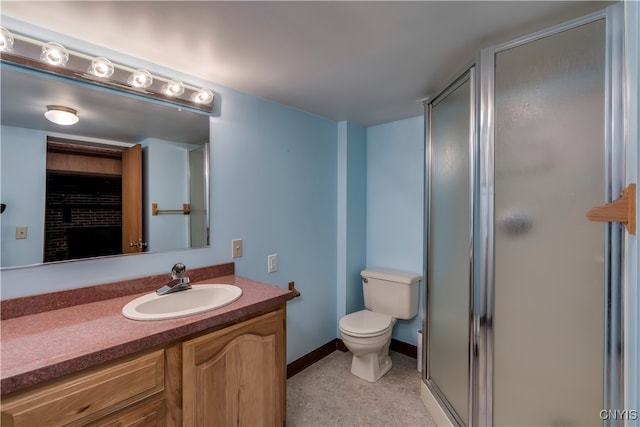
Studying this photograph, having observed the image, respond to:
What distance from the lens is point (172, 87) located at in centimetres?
153

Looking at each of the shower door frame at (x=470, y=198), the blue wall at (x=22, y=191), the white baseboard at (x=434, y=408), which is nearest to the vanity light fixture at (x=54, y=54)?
the blue wall at (x=22, y=191)

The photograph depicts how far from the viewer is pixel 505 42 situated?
1264 millimetres

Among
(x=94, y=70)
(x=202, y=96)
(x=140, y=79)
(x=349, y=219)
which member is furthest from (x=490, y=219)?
(x=94, y=70)

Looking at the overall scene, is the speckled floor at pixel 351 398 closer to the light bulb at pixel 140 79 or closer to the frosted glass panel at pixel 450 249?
the frosted glass panel at pixel 450 249

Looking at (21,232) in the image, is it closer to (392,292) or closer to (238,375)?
(238,375)

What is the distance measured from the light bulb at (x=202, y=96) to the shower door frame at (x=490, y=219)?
1.41 meters

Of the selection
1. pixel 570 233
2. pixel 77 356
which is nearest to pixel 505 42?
pixel 570 233

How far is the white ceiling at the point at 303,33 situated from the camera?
1095mm

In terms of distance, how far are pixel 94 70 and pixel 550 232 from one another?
216 cm

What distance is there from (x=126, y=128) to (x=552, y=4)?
6.54 feet

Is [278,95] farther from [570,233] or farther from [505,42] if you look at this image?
[570,233]

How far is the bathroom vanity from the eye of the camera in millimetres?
805

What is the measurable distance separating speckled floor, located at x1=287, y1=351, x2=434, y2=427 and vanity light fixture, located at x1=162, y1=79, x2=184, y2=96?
2.08 metres

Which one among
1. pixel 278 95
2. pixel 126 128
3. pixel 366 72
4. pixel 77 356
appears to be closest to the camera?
pixel 77 356
